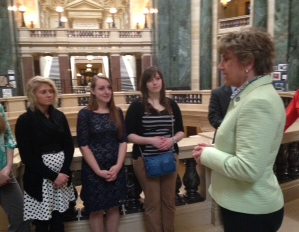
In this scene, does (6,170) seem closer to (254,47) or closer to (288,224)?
(254,47)

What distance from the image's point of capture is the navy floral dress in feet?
7.37

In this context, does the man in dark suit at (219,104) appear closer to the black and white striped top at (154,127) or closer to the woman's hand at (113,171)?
the black and white striped top at (154,127)

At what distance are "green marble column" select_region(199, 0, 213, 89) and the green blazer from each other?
13.7 m

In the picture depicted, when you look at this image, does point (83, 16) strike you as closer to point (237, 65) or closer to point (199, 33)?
point (199, 33)

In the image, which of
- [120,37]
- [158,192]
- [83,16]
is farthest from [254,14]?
[83,16]

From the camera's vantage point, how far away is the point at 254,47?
52.4 inches

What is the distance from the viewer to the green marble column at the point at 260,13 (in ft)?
39.2

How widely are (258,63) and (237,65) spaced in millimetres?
99

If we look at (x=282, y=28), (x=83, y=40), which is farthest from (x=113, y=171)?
(x=83, y=40)

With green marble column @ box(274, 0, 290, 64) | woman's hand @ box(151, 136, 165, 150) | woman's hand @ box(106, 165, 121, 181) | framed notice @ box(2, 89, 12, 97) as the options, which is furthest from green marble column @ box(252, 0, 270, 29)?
woman's hand @ box(106, 165, 121, 181)

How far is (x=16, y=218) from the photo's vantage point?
2193 millimetres

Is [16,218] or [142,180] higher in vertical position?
[142,180]

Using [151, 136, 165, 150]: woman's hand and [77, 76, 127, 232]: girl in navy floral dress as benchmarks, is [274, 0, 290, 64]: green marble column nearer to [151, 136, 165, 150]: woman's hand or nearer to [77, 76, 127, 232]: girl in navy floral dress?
[151, 136, 165, 150]: woman's hand

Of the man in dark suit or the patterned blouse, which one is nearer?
the patterned blouse
